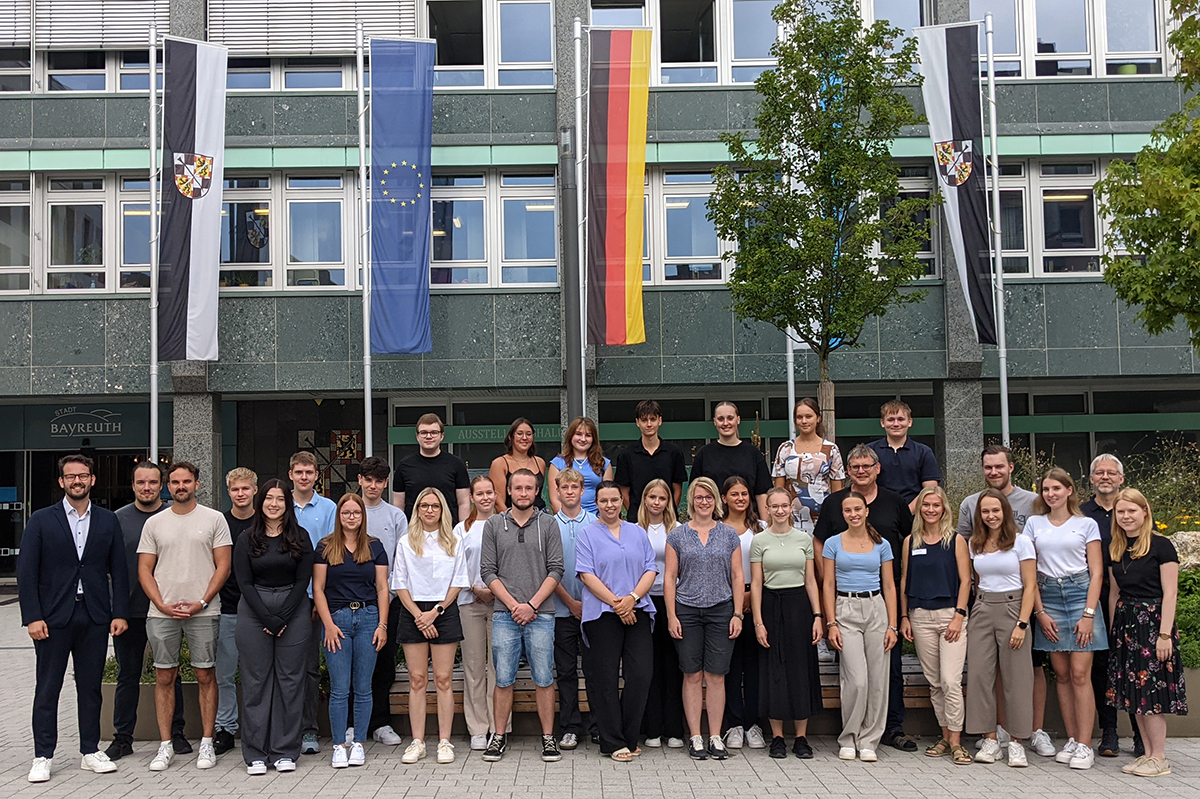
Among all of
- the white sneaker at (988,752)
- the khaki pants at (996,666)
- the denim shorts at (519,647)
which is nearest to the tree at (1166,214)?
the khaki pants at (996,666)

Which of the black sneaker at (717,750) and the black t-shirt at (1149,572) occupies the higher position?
the black t-shirt at (1149,572)

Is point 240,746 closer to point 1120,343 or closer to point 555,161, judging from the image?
point 555,161

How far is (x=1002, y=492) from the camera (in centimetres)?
811

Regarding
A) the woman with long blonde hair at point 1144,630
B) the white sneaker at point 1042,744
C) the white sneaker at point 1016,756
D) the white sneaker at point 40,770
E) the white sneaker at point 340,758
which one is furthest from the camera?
the white sneaker at point 1042,744

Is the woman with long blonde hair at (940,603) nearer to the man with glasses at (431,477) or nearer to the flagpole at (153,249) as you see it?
the man with glasses at (431,477)

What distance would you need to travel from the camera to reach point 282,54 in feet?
63.3

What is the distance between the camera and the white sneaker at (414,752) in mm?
7699

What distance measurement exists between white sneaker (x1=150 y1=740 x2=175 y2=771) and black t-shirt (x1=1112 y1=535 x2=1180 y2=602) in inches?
264

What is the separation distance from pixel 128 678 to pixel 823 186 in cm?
971

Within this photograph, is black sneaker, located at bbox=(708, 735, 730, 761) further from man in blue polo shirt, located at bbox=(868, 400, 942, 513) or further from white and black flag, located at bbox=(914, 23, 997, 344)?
white and black flag, located at bbox=(914, 23, 997, 344)

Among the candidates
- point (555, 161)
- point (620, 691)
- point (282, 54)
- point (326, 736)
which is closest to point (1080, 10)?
point (555, 161)

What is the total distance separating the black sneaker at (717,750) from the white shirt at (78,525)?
15.1 ft

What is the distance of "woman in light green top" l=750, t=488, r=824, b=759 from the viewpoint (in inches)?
308

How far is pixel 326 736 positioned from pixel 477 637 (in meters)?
1.57
